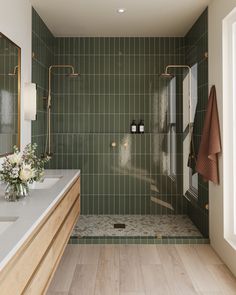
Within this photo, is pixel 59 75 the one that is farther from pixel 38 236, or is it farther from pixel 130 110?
pixel 38 236

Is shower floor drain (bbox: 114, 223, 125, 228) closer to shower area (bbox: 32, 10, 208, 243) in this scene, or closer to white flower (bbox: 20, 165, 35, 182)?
shower area (bbox: 32, 10, 208, 243)

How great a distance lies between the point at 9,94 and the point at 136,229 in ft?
7.21

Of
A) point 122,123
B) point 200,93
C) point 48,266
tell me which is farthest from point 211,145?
point 48,266

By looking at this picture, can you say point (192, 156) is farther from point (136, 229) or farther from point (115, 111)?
point (115, 111)

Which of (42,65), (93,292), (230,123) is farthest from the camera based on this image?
(42,65)

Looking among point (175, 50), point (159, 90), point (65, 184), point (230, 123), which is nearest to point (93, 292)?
point (65, 184)

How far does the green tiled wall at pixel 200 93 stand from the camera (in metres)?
3.89

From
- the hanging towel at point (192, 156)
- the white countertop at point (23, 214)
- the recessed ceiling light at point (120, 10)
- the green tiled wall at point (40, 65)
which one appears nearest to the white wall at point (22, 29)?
the green tiled wall at point (40, 65)

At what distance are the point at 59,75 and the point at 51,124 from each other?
70cm

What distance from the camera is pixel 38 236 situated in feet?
5.87

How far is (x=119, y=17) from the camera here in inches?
161

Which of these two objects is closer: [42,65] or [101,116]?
[42,65]

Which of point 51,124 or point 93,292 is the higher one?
point 51,124

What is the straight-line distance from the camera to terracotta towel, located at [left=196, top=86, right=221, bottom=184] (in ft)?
11.1
